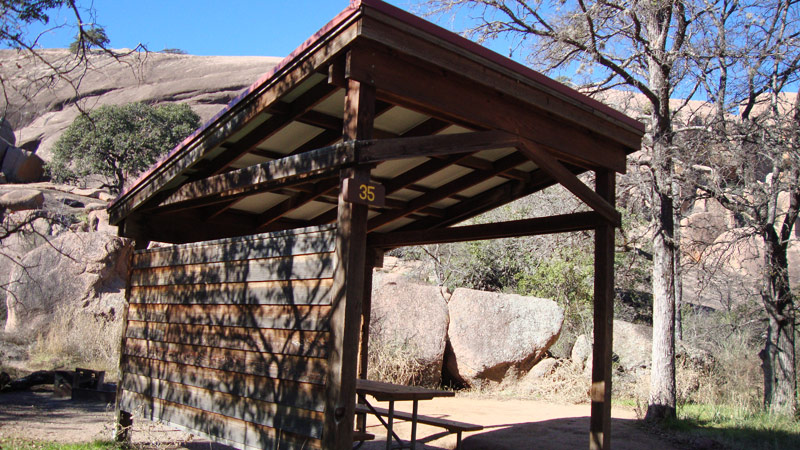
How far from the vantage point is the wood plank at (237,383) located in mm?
4305

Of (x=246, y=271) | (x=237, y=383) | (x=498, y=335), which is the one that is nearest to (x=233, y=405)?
(x=237, y=383)

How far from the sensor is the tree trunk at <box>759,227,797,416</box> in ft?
33.0

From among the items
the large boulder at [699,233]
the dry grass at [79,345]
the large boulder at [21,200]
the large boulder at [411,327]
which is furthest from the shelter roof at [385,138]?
the large boulder at [21,200]

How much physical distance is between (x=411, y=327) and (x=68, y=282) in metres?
8.51

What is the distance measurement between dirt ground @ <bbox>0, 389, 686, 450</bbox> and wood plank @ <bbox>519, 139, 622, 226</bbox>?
2.98 metres

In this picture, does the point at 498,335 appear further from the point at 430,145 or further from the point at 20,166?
the point at 20,166

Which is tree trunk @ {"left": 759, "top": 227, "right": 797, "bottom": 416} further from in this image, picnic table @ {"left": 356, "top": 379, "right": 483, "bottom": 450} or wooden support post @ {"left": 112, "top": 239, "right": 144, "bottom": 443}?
wooden support post @ {"left": 112, "top": 239, "right": 144, "bottom": 443}

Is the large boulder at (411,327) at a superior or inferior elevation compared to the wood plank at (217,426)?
superior

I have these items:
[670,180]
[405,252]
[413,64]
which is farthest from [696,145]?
[405,252]

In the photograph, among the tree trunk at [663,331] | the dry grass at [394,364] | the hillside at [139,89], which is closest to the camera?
the tree trunk at [663,331]

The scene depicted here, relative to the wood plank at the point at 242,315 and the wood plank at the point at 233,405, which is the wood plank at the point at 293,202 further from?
the wood plank at the point at 233,405

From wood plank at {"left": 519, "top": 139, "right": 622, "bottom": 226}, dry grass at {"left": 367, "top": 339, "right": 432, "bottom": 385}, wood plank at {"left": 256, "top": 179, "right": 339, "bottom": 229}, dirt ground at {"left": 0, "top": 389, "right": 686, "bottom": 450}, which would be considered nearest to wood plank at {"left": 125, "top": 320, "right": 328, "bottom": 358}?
dirt ground at {"left": 0, "top": 389, "right": 686, "bottom": 450}

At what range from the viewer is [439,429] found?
8.45m

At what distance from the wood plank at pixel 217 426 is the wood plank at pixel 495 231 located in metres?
3.19
